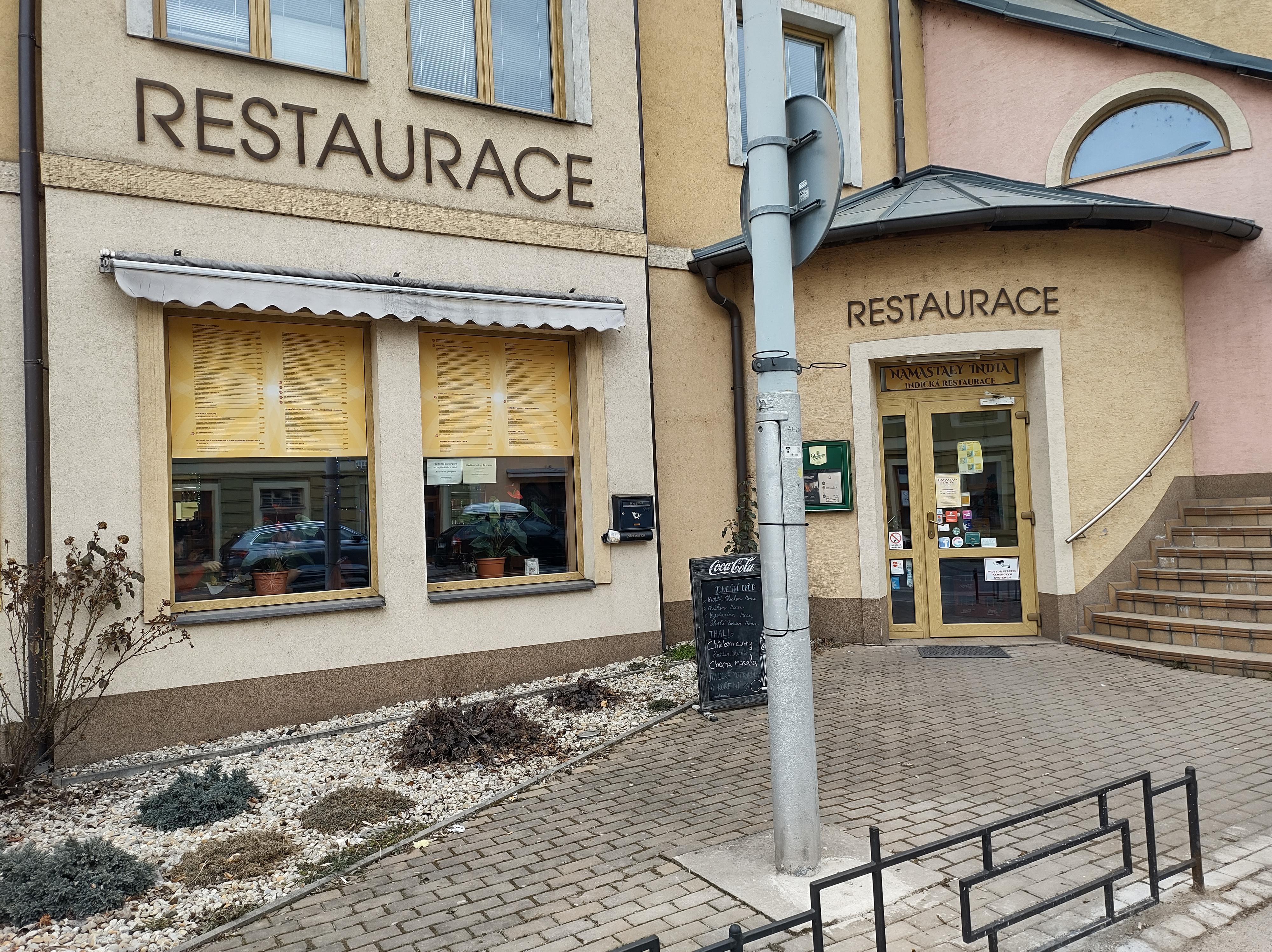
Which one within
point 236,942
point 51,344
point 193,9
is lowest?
point 236,942

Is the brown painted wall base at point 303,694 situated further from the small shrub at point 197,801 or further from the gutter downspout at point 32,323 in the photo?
the small shrub at point 197,801

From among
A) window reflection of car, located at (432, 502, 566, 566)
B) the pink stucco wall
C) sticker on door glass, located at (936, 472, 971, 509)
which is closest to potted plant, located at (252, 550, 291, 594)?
window reflection of car, located at (432, 502, 566, 566)

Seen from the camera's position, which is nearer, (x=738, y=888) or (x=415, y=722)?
(x=738, y=888)

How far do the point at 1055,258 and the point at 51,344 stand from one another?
27.3 ft

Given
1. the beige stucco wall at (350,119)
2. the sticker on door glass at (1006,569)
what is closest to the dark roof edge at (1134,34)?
the beige stucco wall at (350,119)

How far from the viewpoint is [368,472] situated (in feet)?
23.7

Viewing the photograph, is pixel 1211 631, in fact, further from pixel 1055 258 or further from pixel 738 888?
pixel 738 888

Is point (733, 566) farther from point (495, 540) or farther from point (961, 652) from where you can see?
point (961, 652)

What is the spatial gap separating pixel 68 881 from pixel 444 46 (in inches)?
261

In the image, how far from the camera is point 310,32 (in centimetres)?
705

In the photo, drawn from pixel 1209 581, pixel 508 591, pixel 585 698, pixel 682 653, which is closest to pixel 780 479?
pixel 585 698

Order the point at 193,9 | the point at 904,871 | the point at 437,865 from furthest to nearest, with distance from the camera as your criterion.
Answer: the point at 193,9, the point at 437,865, the point at 904,871

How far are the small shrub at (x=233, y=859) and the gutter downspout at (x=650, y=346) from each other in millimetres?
4324

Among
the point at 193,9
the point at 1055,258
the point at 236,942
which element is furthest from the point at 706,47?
the point at 236,942
